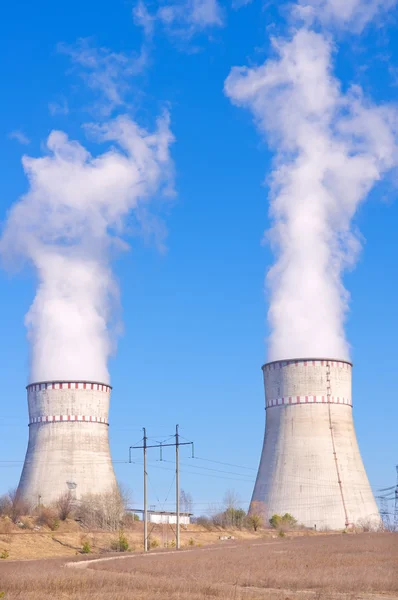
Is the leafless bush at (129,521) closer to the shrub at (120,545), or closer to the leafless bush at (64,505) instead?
the leafless bush at (64,505)

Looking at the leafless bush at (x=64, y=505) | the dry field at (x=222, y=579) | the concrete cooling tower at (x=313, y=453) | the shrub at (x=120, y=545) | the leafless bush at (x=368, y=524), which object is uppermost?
the concrete cooling tower at (x=313, y=453)

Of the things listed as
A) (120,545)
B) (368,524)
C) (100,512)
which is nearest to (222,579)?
(120,545)

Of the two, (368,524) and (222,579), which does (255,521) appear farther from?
(222,579)

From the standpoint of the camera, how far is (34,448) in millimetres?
35406

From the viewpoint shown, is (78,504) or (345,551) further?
(78,504)

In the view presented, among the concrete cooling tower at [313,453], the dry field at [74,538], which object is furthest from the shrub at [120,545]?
the concrete cooling tower at [313,453]

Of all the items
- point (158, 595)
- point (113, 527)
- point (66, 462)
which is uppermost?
point (66, 462)

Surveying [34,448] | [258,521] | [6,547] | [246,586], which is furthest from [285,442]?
[246,586]

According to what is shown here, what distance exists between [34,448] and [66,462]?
1739 millimetres

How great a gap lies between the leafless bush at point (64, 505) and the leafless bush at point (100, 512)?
1.13ft

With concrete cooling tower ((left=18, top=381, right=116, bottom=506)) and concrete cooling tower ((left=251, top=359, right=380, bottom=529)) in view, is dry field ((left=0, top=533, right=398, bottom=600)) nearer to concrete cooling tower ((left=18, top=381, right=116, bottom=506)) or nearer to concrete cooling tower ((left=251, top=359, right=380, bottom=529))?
concrete cooling tower ((left=251, top=359, right=380, bottom=529))

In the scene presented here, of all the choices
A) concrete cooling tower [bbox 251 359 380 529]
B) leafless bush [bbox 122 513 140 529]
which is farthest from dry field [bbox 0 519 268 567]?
concrete cooling tower [bbox 251 359 380 529]

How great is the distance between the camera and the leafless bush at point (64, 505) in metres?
33.8

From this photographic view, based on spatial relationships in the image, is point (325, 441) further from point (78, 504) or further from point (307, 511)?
point (78, 504)
